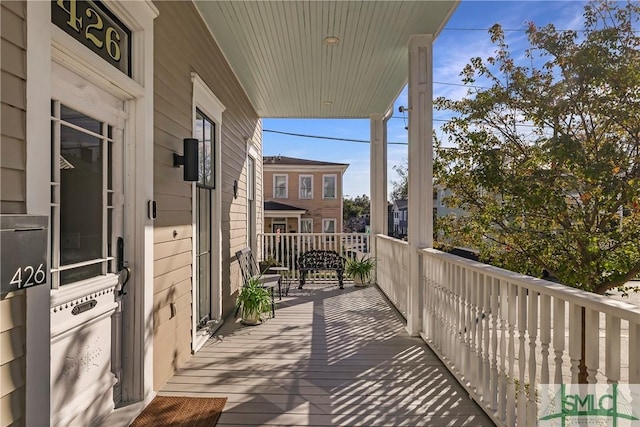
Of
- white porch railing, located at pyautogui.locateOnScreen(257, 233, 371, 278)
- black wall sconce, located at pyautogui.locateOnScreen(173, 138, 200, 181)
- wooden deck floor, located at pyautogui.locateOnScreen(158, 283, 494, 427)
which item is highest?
black wall sconce, located at pyautogui.locateOnScreen(173, 138, 200, 181)

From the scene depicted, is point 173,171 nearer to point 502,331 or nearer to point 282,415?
point 282,415

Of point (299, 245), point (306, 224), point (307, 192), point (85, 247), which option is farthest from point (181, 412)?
point (307, 192)

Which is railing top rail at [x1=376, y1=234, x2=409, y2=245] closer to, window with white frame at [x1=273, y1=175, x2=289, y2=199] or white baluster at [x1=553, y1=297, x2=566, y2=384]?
white baluster at [x1=553, y1=297, x2=566, y2=384]

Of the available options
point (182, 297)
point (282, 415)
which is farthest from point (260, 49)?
point (282, 415)

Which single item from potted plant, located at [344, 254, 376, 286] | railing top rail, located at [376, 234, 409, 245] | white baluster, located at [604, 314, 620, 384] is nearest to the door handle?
white baluster, located at [604, 314, 620, 384]

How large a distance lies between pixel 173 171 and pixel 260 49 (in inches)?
82.2

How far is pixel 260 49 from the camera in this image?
4.19m

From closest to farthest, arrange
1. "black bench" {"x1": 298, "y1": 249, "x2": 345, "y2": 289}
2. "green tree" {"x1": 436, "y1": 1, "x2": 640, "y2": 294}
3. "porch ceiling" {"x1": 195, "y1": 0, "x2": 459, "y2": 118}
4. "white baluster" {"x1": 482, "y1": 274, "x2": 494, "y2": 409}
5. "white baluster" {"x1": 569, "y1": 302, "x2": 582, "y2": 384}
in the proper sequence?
1. "white baluster" {"x1": 569, "y1": 302, "x2": 582, "y2": 384}
2. "white baluster" {"x1": 482, "y1": 274, "x2": 494, "y2": 409}
3. "green tree" {"x1": 436, "y1": 1, "x2": 640, "y2": 294}
4. "porch ceiling" {"x1": 195, "y1": 0, "x2": 459, "y2": 118}
5. "black bench" {"x1": 298, "y1": 249, "x2": 345, "y2": 289}

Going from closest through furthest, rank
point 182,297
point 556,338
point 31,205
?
point 31,205 → point 556,338 → point 182,297

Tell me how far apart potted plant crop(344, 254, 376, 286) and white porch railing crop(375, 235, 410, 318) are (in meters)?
0.18

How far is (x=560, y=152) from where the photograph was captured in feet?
9.48

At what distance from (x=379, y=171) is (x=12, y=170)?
19.1 ft

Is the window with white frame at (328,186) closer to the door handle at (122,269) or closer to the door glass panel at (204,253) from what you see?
the door glass panel at (204,253)

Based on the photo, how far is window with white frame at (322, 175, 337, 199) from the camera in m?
17.1
